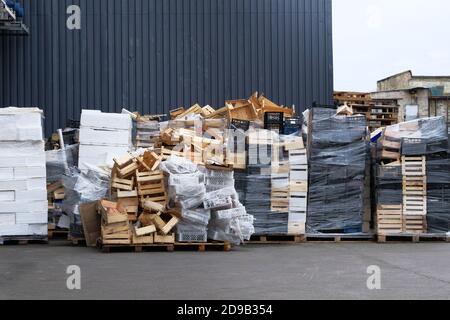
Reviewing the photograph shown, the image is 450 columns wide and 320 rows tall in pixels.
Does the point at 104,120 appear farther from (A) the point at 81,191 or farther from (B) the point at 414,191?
(B) the point at 414,191

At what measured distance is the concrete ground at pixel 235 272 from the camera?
8.00 meters

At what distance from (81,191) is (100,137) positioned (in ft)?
7.19

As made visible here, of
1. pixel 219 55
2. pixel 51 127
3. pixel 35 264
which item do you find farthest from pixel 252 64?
pixel 35 264

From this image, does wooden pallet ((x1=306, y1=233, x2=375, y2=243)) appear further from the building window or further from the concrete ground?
the building window

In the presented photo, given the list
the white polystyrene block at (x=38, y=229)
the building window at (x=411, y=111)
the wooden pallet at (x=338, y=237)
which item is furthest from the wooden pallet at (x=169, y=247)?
the building window at (x=411, y=111)

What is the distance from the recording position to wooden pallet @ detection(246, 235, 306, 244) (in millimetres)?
14508

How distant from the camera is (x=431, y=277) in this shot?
940 cm

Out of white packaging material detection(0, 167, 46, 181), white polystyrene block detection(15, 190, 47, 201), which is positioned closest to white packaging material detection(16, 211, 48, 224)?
white polystyrene block detection(15, 190, 47, 201)

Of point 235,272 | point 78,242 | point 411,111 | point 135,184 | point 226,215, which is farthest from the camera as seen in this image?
point 411,111

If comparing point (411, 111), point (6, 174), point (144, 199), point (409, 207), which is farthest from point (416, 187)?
point (411, 111)

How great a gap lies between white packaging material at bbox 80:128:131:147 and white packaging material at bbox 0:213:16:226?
240 centimetres

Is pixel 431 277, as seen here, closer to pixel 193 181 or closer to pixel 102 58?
pixel 193 181

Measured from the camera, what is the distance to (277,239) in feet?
48.1

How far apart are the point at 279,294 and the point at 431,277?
101 inches
